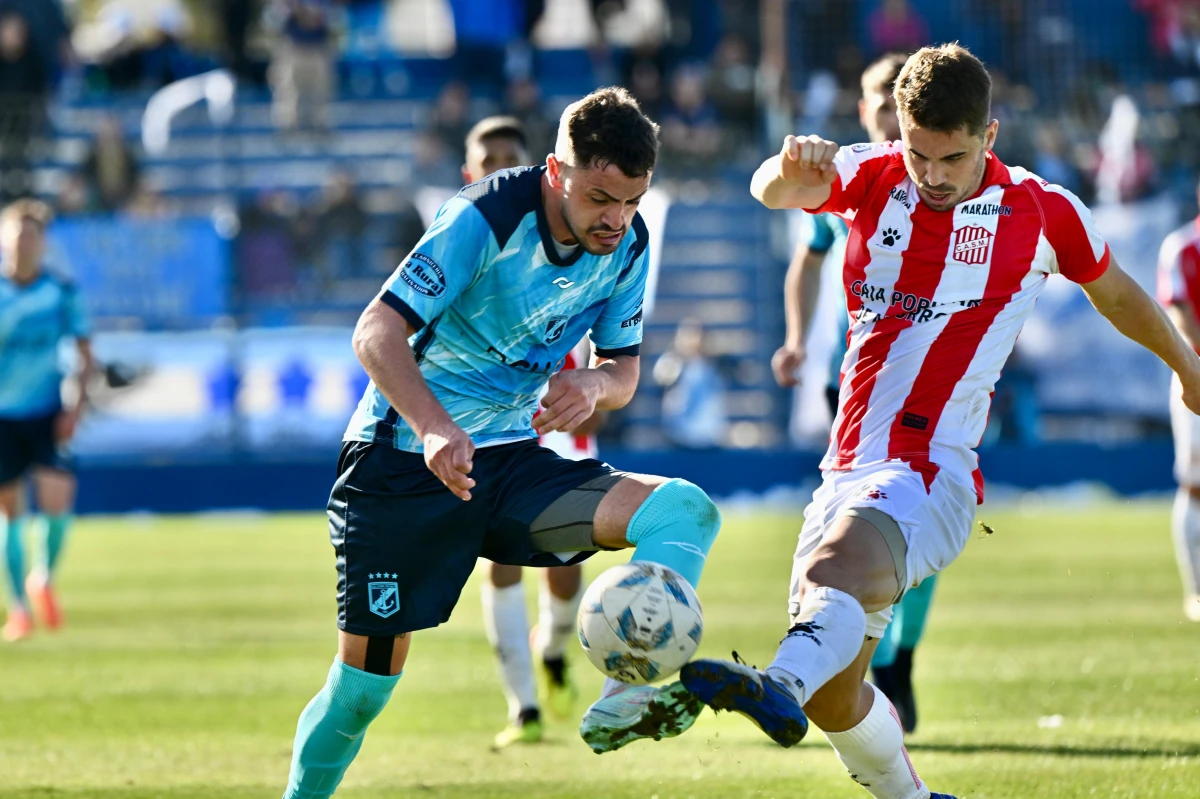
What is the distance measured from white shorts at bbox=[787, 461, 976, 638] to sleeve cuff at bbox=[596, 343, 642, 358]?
2.58 feet

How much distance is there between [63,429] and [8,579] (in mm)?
1165

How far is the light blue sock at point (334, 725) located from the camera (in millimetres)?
5324

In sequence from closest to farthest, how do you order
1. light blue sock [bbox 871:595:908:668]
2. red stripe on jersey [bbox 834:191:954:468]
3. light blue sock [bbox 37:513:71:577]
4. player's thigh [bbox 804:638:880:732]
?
player's thigh [bbox 804:638:880:732] → red stripe on jersey [bbox 834:191:954:468] → light blue sock [bbox 871:595:908:668] → light blue sock [bbox 37:513:71:577]

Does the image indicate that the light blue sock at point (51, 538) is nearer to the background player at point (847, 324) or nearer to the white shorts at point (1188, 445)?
the background player at point (847, 324)

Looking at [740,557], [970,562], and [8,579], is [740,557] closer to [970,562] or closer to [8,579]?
[970,562]

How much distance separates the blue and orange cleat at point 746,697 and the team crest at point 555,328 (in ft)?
4.72

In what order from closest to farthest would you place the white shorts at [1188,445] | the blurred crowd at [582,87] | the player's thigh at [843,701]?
the player's thigh at [843,701]
the white shorts at [1188,445]
the blurred crowd at [582,87]

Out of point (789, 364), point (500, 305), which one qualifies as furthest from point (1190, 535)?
point (500, 305)

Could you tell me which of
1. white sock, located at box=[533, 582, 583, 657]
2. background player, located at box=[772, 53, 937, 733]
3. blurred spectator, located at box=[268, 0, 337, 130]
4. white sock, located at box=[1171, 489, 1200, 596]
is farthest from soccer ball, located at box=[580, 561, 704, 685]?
blurred spectator, located at box=[268, 0, 337, 130]

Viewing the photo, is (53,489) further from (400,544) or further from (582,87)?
(582,87)

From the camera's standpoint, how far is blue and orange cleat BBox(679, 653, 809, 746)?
4.38m

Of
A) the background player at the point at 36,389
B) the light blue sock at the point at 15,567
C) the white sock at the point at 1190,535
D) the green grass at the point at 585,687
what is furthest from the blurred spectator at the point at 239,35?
the white sock at the point at 1190,535

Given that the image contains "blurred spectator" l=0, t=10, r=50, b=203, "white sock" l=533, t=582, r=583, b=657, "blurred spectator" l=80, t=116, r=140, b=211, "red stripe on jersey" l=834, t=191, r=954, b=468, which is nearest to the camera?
"red stripe on jersey" l=834, t=191, r=954, b=468

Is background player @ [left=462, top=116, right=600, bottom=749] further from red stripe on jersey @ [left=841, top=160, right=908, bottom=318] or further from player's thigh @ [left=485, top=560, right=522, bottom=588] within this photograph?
red stripe on jersey @ [left=841, top=160, right=908, bottom=318]
